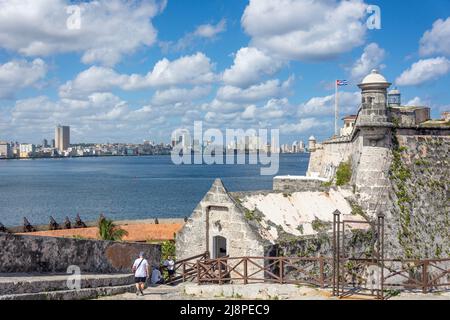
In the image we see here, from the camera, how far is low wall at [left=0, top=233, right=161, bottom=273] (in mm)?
10508

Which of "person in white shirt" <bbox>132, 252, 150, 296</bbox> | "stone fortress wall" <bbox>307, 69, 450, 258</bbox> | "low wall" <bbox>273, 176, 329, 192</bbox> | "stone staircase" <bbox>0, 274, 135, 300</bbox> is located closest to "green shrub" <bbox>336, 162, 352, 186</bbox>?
"stone fortress wall" <bbox>307, 69, 450, 258</bbox>

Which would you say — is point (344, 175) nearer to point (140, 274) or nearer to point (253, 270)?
point (253, 270)

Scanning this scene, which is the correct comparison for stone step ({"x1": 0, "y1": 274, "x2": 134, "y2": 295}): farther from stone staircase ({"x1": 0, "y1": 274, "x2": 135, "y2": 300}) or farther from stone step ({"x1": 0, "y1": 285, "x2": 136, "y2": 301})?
stone step ({"x1": 0, "y1": 285, "x2": 136, "y2": 301})

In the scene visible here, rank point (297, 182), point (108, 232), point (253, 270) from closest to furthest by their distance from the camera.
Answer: point (253, 270), point (297, 182), point (108, 232)

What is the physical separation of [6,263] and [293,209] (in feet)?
35.2

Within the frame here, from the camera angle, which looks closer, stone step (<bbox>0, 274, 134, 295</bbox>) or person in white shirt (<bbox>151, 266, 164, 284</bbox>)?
stone step (<bbox>0, 274, 134, 295</bbox>)

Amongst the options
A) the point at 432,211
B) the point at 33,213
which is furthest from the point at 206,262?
the point at 33,213

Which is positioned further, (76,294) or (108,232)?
(108,232)

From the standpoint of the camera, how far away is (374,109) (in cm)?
2025

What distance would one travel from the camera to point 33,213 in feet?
245

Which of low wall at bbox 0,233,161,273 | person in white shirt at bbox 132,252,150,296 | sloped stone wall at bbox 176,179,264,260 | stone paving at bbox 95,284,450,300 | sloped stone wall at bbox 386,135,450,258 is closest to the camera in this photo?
low wall at bbox 0,233,161,273

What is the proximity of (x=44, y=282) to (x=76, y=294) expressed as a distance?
27.6 inches

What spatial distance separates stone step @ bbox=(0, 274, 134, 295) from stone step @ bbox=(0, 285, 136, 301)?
6.8 inches

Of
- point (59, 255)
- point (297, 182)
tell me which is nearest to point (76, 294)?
point (59, 255)
